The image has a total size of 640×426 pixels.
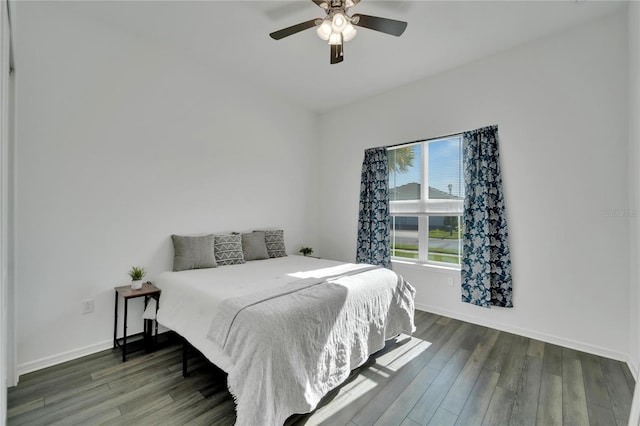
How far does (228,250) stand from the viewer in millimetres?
3232

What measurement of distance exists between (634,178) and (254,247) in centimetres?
368

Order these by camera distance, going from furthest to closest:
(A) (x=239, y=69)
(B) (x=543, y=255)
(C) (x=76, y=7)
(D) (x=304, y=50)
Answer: (A) (x=239, y=69) < (D) (x=304, y=50) < (B) (x=543, y=255) < (C) (x=76, y=7)

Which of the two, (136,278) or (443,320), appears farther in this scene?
(443,320)

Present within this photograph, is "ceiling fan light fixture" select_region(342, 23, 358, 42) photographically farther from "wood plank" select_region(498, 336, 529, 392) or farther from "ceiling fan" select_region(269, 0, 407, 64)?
"wood plank" select_region(498, 336, 529, 392)

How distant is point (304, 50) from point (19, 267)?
3178 mm

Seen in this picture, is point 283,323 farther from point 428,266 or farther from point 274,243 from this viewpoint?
point 428,266

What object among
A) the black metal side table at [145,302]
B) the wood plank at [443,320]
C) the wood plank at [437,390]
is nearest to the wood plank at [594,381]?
the wood plank at [437,390]

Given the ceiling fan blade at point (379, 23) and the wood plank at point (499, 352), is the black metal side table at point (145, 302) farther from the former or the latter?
the wood plank at point (499, 352)

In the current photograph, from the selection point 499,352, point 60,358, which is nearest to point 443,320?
point 499,352

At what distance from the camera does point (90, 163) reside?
8.27 ft

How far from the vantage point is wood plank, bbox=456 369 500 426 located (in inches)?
68.9

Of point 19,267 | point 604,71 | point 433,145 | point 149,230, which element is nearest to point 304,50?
point 433,145

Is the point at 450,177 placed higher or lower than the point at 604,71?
lower

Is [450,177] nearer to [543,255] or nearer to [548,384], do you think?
[543,255]
